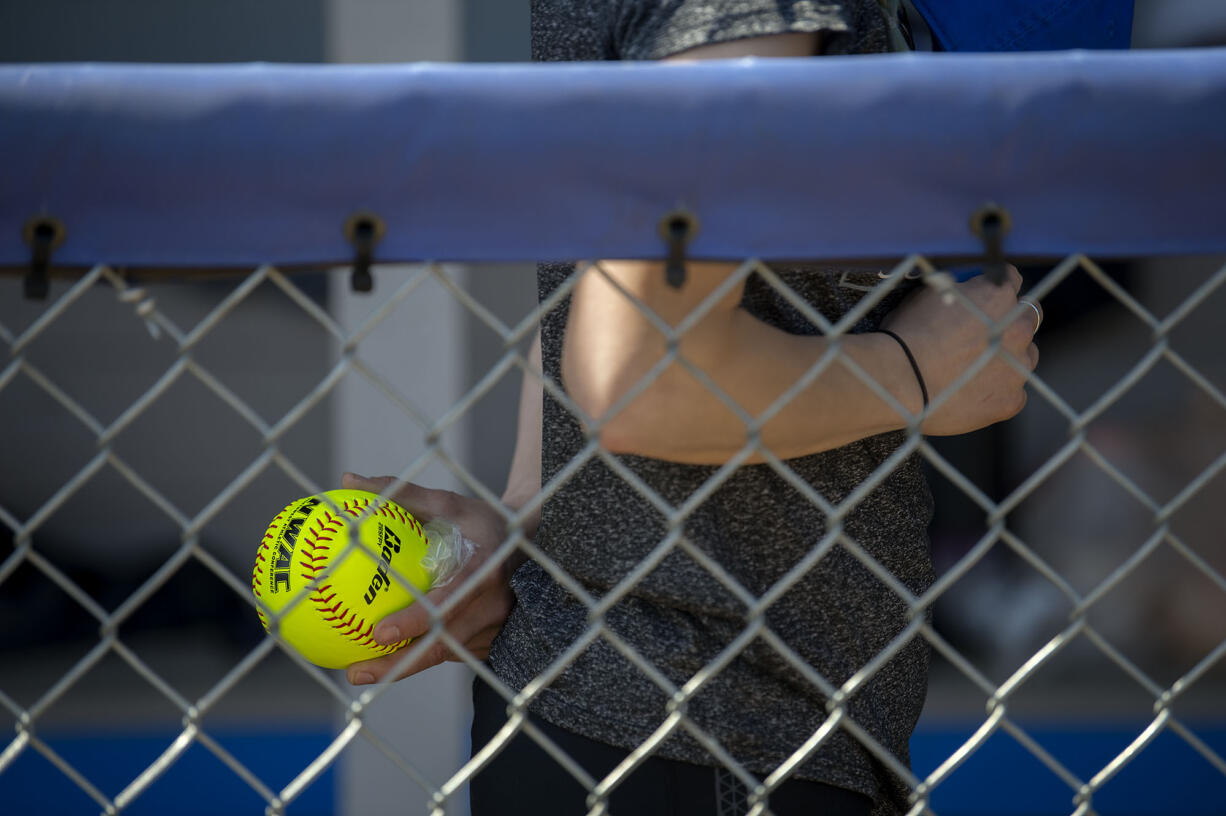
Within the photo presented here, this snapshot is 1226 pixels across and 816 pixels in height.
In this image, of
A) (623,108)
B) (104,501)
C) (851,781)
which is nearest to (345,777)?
(104,501)

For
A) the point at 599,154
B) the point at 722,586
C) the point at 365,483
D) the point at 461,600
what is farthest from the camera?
the point at 365,483

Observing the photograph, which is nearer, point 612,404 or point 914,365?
point 612,404

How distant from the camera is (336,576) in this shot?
1044 millimetres

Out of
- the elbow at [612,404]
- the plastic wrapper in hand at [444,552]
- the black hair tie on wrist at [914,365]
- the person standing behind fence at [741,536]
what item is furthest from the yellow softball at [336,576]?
the black hair tie on wrist at [914,365]

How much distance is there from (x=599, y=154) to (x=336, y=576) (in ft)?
1.86

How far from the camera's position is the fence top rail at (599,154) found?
0.65 meters

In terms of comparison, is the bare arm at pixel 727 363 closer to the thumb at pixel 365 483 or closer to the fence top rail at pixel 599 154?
the fence top rail at pixel 599 154

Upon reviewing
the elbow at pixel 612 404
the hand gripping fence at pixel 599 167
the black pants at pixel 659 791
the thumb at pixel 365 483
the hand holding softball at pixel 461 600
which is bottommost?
the black pants at pixel 659 791

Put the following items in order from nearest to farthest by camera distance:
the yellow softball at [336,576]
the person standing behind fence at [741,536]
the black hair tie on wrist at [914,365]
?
1. the person standing behind fence at [741,536]
2. the black hair tie on wrist at [914,365]
3. the yellow softball at [336,576]

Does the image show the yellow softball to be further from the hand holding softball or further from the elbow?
A: the elbow

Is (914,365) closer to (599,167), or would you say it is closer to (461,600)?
(599,167)

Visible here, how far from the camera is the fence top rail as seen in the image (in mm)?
Result: 651

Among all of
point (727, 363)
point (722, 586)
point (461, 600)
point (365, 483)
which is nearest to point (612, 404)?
point (727, 363)

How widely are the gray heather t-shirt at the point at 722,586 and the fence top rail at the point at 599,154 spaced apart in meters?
0.19
